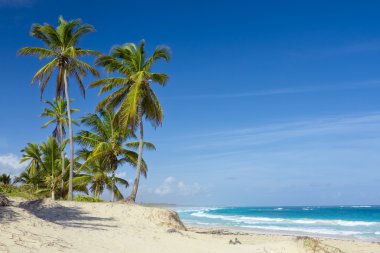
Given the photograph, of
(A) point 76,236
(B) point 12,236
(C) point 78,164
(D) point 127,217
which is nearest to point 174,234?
(D) point 127,217

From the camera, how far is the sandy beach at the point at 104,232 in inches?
364

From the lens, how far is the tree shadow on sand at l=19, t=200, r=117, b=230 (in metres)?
13.6

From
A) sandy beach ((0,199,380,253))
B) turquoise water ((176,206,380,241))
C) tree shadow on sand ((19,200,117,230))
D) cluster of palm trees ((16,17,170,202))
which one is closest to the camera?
sandy beach ((0,199,380,253))

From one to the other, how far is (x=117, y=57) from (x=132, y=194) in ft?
28.7

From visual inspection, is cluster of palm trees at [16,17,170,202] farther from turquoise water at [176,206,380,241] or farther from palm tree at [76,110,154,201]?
turquoise water at [176,206,380,241]

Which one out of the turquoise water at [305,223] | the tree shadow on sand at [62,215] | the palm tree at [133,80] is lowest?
the turquoise water at [305,223]

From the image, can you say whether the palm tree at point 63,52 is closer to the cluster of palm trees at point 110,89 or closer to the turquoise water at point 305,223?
the cluster of palm trees at point 110,89

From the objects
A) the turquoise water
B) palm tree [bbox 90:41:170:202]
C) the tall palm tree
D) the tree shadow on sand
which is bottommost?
the turquoise water

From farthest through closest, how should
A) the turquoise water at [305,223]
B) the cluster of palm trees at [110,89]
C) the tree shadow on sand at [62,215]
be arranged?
the turquoise water at [305,223] < the cluster of palm trees at [110,89] < the tree shadow on sand at [62,215]

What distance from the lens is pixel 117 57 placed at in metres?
23.7

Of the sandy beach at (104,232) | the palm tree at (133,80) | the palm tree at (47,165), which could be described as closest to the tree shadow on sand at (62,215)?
the sandy beach at (104,232)

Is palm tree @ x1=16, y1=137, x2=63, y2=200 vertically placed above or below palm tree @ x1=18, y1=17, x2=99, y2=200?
below

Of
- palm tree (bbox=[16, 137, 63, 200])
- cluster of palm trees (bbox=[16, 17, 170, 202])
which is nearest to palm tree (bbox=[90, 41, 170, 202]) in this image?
cluster of palm trees (bbox=[16, 17, 170, 202])

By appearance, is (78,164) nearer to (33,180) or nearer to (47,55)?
(33,180)
